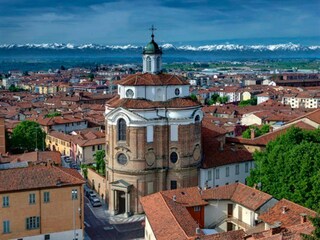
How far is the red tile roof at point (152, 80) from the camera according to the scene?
52031mm

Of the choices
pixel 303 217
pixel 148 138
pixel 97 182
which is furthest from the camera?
pixel 97 182

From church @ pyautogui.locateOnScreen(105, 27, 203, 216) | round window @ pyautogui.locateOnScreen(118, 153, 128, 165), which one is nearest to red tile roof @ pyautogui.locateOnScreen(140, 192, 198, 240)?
church @ pyautogui.locateOnScreen(105, 27, 203, 216)

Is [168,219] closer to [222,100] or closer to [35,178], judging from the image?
[35,178]

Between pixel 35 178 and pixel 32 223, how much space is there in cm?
351

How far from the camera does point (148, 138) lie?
51.6m

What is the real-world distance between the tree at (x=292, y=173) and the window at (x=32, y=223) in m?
19.2

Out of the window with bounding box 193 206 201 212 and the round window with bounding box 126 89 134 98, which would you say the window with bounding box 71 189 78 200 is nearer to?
the window with bounding box 193 206 201 212

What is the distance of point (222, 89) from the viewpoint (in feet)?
561

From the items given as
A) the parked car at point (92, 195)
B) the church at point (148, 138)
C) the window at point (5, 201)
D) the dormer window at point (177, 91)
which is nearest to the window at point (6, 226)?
the window at point (5, 201)

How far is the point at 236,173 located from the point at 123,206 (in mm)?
13608

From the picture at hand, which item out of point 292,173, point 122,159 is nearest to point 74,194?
point 122,159

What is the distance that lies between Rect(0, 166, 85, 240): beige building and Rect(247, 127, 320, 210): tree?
632 inches

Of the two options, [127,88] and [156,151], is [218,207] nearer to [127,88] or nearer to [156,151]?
[156,151]

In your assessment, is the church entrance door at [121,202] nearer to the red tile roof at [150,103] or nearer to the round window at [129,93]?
the red tile roof at [150,103]
